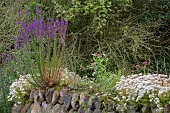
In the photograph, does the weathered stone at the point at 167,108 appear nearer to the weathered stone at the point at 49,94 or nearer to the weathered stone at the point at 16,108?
the weathered stone at the point at 49,94

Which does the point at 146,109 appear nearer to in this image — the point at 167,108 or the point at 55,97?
the point at 167,108

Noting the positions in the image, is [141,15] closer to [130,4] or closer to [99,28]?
[130,4]

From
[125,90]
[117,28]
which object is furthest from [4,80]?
[117,28]

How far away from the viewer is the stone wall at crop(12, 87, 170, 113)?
3488 millimetres

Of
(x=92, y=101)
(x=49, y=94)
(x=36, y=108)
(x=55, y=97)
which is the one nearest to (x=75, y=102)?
(x=92, y=101)

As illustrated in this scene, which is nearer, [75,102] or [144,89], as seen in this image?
[144,89]

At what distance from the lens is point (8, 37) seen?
7441mm

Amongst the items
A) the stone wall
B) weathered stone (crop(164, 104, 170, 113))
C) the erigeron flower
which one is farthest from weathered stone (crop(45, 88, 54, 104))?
weathered stone (crop(164, 104, 170, 113))

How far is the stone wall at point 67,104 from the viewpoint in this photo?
349 cm

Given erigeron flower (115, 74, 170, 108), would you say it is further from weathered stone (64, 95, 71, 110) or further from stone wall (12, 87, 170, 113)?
weathered stone (64, 95, 71, 110)

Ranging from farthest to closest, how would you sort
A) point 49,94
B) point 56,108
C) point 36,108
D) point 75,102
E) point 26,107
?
point 26,107 → point 36,108 → point 49,94 → point 56,108 → point 75,102

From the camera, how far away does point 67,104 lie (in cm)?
402

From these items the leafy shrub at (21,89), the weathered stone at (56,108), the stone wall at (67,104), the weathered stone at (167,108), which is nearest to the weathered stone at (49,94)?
the stone wall at (67,104)

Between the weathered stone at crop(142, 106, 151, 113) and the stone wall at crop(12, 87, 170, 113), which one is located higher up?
the weathered stone at crop(142, 106, 151, 113)
